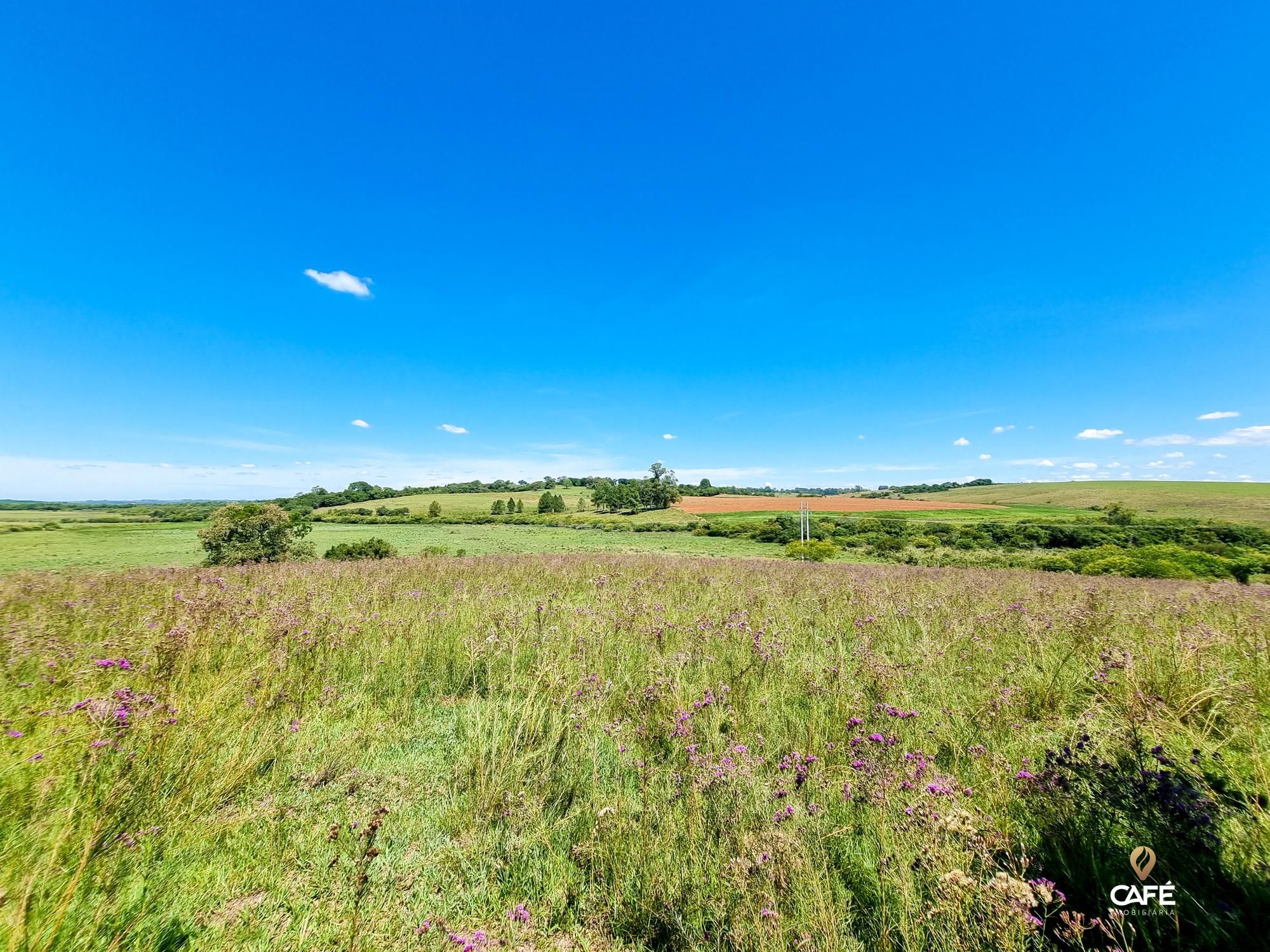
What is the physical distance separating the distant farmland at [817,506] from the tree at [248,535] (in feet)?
181

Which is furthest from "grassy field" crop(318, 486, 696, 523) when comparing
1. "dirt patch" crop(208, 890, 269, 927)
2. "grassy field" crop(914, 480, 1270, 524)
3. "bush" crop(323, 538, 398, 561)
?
"dirt patch" crop(208, 890, 269, 927)

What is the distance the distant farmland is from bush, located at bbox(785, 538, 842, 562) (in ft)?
88.4

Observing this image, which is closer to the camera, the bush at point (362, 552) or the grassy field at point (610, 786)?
the grassy field at point (610, 786)

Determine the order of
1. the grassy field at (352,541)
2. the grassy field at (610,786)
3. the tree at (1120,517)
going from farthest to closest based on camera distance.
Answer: the tree at (1120,517) → the grassy field at (352,541) → the grassy field at (610,786)

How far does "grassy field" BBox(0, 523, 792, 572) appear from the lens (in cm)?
2725

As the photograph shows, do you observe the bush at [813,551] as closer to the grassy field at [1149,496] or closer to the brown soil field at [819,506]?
the brown soil field at [819,506]

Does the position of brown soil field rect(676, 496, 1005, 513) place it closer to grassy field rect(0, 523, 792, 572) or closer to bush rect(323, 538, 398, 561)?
grassy field rect(0, 523, 792, 572)

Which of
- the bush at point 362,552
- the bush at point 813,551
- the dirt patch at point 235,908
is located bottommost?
the bush at point 813,551

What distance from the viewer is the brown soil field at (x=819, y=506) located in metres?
63.1

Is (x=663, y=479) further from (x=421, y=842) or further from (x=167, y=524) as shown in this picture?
(x=421, y=842)

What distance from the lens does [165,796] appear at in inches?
103

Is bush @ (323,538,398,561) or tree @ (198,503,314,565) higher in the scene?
tree @ (198,503,314,565)

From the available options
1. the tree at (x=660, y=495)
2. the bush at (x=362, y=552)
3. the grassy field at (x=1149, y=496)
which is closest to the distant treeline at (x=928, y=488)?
the grassy field at (x=1149, y=496)

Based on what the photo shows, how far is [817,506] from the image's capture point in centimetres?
6341
